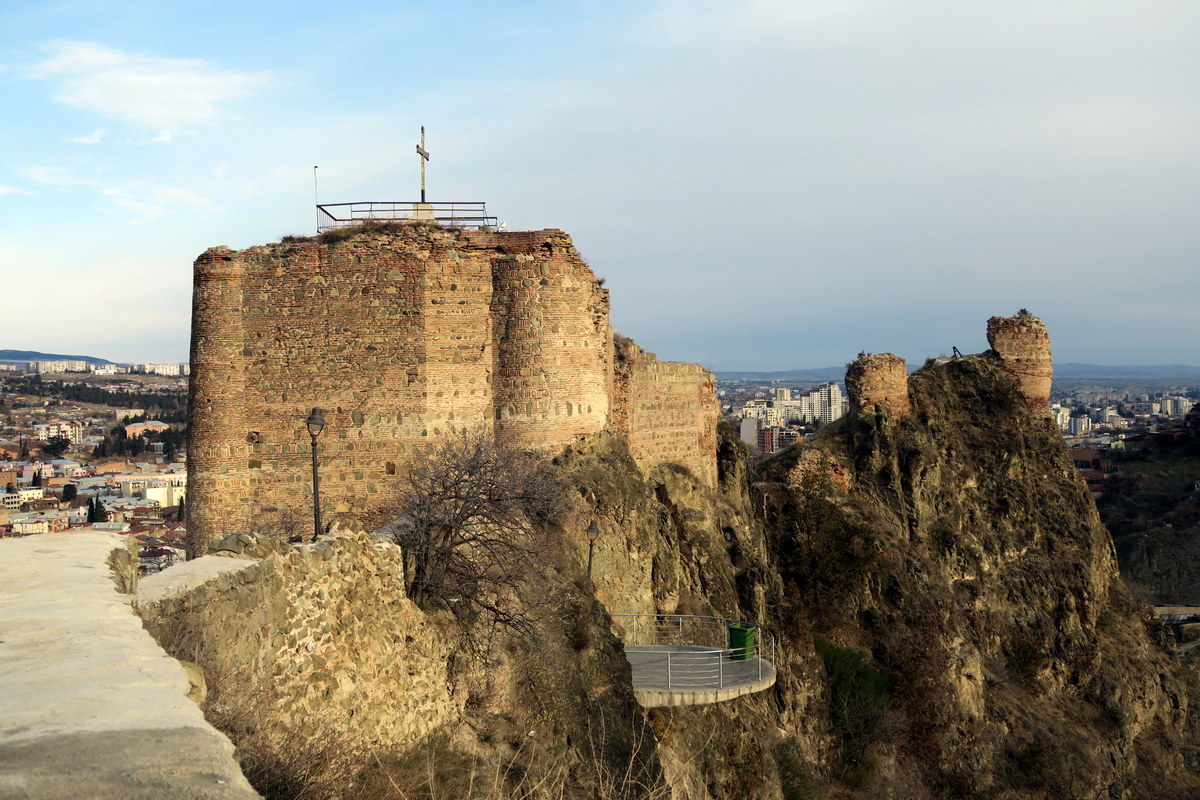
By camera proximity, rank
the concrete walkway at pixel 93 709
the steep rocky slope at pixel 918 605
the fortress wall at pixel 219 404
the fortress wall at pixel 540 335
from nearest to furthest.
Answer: the concrete walkway at pixel 93 709 < the fortress wall at pixel 219 404 < the fortress wall at pixel 540 335 < the steep rocky slope at pixel 918 605

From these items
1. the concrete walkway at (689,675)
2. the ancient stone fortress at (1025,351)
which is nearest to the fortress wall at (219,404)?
the concrete walkway at (689,675)

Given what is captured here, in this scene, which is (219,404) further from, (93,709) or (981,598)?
(981,598)

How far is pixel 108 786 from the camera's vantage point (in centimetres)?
342

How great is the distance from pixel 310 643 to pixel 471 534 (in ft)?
11.8

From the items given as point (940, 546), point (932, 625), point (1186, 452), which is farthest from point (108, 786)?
point (1186, 452)

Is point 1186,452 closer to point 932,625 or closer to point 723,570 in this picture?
point 932,625

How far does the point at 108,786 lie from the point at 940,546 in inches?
1202

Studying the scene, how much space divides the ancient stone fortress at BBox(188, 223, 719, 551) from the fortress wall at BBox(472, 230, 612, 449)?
0.9 inches

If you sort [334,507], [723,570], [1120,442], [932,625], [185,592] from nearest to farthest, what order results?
[185,592]
[334,507]
[723,570]
[932,625]
[1120,442]

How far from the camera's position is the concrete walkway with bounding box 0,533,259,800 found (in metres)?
3.48

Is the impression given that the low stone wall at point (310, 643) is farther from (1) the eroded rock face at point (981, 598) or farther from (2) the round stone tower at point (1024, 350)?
(2) the round stone tower at point (1024, 350)

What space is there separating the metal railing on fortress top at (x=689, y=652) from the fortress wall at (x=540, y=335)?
3.65m

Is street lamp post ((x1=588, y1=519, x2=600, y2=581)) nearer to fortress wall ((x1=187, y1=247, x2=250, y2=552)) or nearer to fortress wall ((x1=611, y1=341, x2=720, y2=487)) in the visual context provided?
fortress wall ((x1=611, y1=341, x2=720, y2=487))

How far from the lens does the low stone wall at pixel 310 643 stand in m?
7.29
